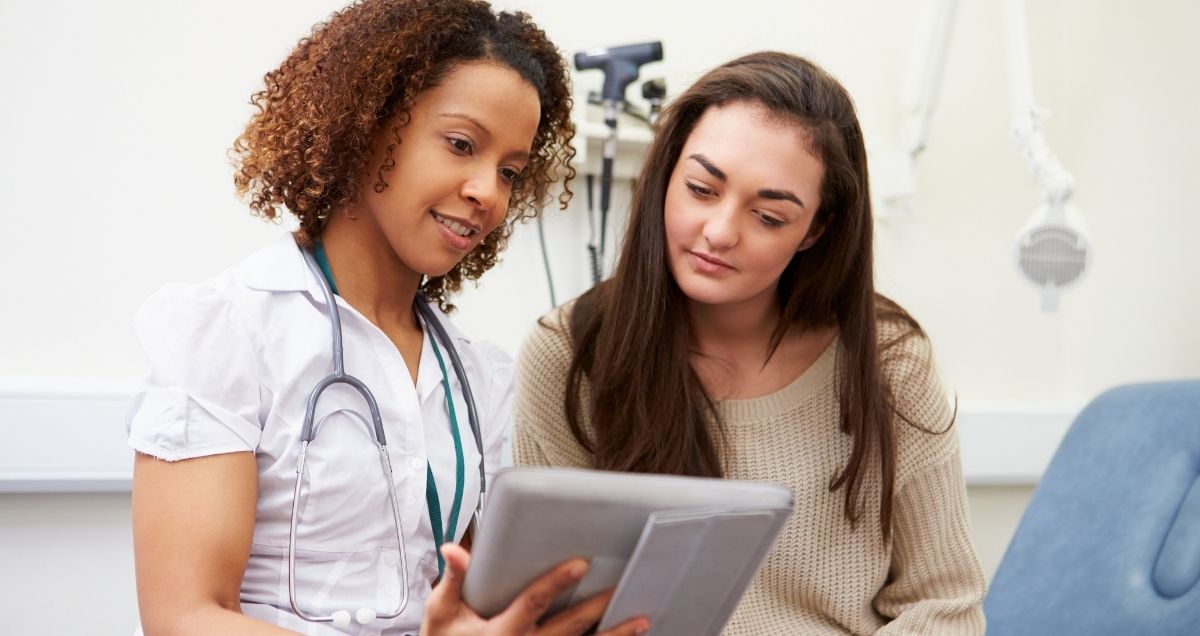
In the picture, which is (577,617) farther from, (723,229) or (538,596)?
(723,229)

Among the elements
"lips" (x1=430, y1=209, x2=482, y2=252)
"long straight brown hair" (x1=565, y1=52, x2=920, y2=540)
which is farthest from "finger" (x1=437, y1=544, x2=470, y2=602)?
"long straight brown hair" (x1=565, y1=52, x2=920, y2=540)

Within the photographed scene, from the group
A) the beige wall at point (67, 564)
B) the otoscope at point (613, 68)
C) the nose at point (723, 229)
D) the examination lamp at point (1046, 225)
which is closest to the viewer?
the nose at point (723, 229)

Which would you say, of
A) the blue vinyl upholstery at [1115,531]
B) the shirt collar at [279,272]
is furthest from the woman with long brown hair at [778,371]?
the shirt collar at [279,272]

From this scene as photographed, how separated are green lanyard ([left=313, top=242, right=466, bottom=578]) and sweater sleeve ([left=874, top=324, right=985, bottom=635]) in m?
0.61

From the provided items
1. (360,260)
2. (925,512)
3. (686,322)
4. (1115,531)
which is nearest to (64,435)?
(360,260)

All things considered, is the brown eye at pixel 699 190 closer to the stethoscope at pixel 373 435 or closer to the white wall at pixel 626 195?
the stethoscope at pixel 373 435

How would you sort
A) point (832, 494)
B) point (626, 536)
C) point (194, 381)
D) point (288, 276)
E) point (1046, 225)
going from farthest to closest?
1. point (1046, 225)
2. point (832, 494)
3. point (288, 276)
4. point (194, 381)
5. point (626, 536)

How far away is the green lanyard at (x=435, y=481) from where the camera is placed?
1046mm

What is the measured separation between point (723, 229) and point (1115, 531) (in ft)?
2.35

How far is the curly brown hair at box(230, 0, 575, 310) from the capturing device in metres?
1.04

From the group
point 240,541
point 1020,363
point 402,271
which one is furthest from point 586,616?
point 1020,363

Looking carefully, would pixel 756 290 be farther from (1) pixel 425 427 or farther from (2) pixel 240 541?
(2) pixel 240 541

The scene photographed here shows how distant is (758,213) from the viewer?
126cm

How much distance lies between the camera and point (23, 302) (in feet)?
5.03
